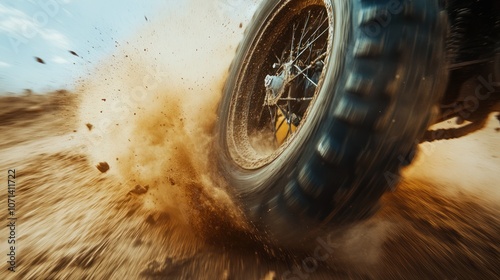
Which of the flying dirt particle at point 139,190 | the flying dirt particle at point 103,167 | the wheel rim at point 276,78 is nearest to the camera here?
the wheel rim at point 276,78

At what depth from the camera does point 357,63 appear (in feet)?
2.56

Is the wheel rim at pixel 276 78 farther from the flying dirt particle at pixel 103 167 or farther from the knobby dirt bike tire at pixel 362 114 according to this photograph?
the flying dirt particle at pixel 103 167

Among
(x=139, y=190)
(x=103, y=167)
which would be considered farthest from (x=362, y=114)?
(x=103, y=167)

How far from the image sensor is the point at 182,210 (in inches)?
64.4

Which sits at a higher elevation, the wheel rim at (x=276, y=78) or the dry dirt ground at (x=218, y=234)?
the wheel rim at (x=276, y=78)

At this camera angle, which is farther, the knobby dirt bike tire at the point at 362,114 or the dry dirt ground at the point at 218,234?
the dry dirt ground at the point at 218,234

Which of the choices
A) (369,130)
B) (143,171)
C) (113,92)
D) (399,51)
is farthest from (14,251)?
(113,92)

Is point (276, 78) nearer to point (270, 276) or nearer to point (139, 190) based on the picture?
point (270, 276)

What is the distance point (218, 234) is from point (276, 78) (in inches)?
41.5

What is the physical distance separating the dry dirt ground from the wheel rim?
49cm

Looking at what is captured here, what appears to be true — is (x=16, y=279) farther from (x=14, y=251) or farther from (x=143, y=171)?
(x=143, y=171)

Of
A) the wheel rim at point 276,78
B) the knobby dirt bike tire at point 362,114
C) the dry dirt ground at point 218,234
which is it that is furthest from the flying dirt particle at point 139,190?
the knobby dirt bike tire at point 362,114

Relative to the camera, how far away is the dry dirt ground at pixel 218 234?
107 cm

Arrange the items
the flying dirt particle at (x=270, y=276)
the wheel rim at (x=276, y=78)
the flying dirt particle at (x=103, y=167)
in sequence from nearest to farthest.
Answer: the flying dirt particle at (x=270, y=276) → the wheel rim at (x=276, y=78) → the flying dirt particle at (x=103, y=167)
